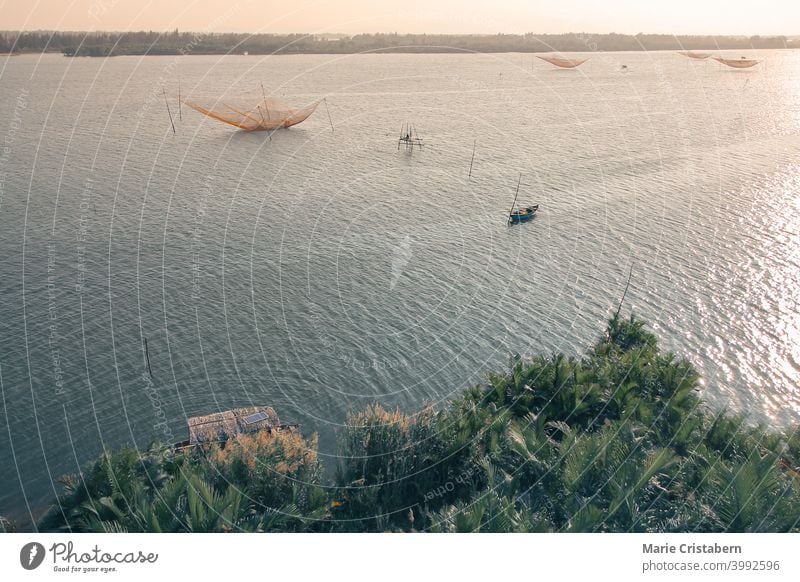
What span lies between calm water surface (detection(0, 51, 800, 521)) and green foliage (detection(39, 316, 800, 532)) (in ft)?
28.8

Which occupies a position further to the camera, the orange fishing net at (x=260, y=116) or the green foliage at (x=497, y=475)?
the orange fishing net at (x=260, y=116)

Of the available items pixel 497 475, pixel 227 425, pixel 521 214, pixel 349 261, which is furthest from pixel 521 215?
pixel 497 475

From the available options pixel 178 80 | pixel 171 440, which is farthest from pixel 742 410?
pixel 178 80

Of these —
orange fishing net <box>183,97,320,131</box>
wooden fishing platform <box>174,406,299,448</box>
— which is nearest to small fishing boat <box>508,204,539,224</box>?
wooden fishing platform <box>174,406,299,448</box>

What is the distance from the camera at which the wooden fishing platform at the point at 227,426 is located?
26781 millimetres

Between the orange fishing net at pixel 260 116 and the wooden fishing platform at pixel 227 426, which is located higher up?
the orange fishing net at pixel 260 116

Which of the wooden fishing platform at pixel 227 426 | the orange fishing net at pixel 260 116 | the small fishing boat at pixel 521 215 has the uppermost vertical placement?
the orange fishing net at pixel 260 116

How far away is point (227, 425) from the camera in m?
27.5

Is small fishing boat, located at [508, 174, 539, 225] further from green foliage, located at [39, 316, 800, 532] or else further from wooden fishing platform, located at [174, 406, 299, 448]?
wooden fishing platform, located at [174, 406, 299, 448]

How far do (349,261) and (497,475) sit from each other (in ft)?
96.0

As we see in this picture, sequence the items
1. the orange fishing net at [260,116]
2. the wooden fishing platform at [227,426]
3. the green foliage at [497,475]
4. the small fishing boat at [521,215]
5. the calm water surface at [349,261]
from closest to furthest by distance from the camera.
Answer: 1. the green foliage at [497,475]
2. the wooden fishing platform at [227,426]
3. the calm water surface at [349,261]
4. the small fishing boat at [521,215]
5. the orange fishing net at [260,116]

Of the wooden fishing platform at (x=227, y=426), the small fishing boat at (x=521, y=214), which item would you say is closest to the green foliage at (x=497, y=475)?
the wooden fishing platform at (x=227, y=426)

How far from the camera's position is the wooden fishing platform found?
87.9 feet

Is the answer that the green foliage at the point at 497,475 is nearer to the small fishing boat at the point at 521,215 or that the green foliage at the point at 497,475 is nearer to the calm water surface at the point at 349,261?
the calm water surface at the point at 349,261
